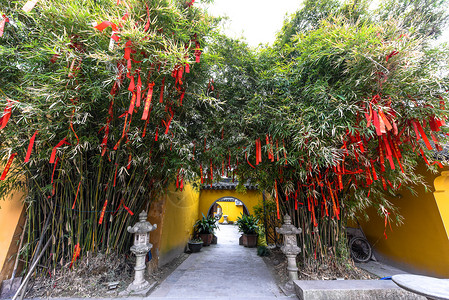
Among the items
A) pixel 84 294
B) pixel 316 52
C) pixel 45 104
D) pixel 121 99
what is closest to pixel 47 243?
pixel 84 294

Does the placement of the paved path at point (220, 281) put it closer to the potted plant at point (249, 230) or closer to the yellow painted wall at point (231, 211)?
the potted plant at point (249, 230)

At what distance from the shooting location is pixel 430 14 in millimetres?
2545

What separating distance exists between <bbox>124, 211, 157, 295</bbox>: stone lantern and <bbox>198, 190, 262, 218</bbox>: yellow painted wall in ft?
14.1

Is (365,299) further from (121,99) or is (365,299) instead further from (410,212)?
(121,99)

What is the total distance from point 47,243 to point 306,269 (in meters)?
3.39

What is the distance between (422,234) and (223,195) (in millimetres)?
5222

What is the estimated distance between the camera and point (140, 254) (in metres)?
2.28

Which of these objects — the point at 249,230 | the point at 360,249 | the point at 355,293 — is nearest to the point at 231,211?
the point at 249,230

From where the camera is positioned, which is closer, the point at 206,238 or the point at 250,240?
the point at 250,240

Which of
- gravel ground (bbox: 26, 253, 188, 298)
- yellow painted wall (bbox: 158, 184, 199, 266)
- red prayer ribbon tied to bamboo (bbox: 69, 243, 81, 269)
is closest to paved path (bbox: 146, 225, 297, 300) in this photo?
yellow painted wall (bbox: 158, 184, 199, 266)

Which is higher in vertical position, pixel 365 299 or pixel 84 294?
pixel 365 299

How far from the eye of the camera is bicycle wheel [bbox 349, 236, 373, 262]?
344 cm

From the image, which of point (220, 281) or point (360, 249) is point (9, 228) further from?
point (360, 249)

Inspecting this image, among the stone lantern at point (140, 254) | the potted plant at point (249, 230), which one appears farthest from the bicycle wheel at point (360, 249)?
the stone lantern at point (140, 254)
